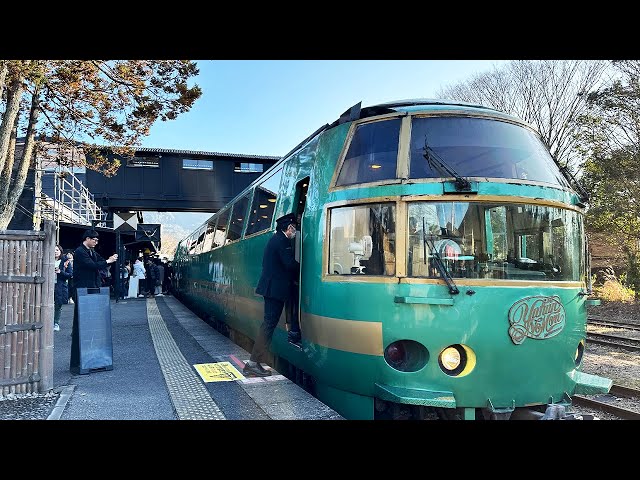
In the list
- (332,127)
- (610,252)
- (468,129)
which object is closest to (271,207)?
(332,127)

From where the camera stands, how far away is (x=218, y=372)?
6012 mm

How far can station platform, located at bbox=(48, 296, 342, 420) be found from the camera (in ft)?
14.2

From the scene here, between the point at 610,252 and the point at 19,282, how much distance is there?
1915cm

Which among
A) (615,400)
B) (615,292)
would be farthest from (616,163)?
(615,400)

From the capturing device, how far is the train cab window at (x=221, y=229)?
9461 millimetres

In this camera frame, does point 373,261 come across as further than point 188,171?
No

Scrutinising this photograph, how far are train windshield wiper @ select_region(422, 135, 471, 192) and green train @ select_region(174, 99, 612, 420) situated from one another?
0.04 ft

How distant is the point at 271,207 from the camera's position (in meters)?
6.28

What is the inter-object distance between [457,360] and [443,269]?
0.69 m

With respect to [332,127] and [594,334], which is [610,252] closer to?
[594,334]

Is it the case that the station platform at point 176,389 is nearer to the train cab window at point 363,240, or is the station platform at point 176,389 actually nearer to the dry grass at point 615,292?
the train cab window at point 363,240

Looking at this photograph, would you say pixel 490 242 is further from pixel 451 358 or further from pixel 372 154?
pixel 372 154

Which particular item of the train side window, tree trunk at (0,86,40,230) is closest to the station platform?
the train side window
